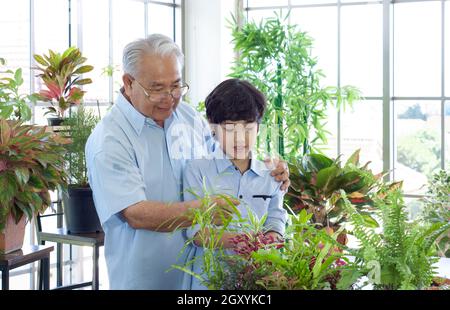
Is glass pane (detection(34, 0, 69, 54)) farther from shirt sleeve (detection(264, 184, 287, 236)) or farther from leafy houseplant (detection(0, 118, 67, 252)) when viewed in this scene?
shirt sleeve (detection(264, 184, 287, 236))

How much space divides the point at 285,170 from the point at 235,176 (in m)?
0.17

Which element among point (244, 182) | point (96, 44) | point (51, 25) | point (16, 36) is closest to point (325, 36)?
point (96, 44)

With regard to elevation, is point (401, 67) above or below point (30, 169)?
above

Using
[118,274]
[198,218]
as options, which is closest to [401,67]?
[118,274]

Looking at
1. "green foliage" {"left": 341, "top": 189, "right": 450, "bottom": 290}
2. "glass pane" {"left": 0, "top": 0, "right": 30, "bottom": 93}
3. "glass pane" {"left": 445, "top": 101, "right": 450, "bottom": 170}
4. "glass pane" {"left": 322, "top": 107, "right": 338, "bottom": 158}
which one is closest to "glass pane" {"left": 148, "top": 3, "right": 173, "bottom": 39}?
"glass pane" {"left": 0, "top": 0, "right": 30, "bottom": 93}

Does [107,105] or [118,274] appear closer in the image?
[118,274]

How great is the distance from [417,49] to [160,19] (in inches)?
108

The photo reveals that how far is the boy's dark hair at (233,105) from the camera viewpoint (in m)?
2.03

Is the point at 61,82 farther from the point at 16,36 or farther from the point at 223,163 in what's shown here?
the point at 223,163

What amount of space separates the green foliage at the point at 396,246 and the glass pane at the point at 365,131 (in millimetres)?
5796

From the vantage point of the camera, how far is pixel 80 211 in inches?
151

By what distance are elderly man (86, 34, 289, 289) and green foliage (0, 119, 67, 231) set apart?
0.82 metres

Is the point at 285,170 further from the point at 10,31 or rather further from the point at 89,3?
the point at 89,3

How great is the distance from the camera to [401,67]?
712 cm
